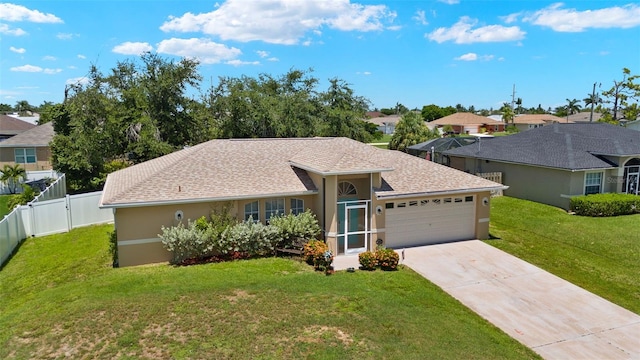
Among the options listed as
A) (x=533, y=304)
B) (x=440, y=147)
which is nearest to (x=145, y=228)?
(x=533, y=304)

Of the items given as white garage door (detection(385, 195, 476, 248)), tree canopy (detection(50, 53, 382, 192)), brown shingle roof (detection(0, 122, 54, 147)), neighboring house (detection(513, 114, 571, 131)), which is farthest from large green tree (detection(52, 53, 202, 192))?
neighboring house (detection(513, 114, 571, 131))

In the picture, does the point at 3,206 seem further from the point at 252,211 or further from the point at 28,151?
the point at 252,211

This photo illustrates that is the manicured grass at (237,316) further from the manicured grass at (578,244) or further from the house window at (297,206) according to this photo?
the manicured grass at (578,244)

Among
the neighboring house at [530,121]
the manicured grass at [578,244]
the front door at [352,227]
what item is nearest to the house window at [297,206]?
the front door at [352,227]

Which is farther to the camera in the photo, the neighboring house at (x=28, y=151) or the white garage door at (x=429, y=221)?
the neighboring house at (x=28, y=151)

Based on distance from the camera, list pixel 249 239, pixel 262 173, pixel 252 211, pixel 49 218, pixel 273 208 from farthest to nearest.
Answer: pixel 49 218 → pixel 262 173 → pixel 273 208 → pixel 252 211 → pixel 249 239

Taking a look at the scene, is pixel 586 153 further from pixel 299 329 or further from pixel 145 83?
pixel 145 83
